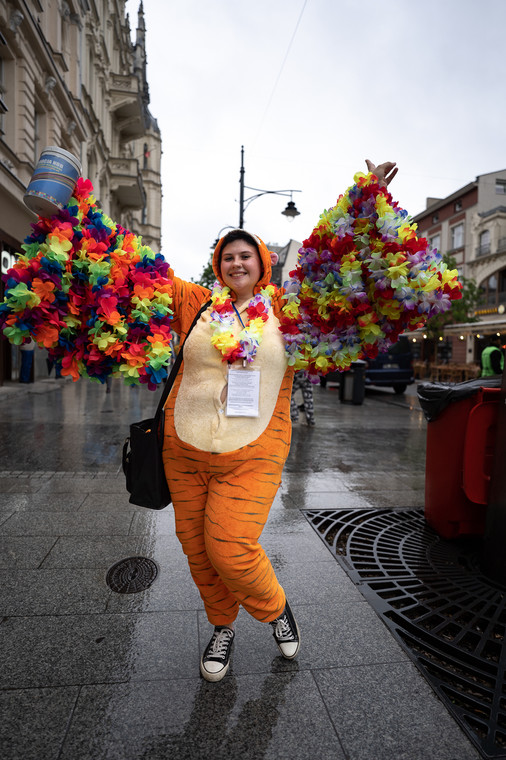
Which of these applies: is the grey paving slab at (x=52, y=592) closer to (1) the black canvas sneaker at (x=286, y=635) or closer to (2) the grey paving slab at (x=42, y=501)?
(1) the black canvas sneaker at (x=286, y=635)

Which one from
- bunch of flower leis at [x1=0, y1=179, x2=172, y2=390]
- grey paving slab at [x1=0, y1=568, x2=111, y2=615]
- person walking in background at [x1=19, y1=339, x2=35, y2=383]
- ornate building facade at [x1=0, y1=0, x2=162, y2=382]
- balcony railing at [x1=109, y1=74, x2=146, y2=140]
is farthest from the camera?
balcony railing at [x1=109, y1=74, x2=146, y2=140]

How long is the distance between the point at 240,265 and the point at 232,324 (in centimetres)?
27

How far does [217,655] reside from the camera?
2.05 metres

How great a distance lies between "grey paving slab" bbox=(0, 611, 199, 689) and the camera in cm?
199

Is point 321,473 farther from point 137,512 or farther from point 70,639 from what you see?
point 70,639

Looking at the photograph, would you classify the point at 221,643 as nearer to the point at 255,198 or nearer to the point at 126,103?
the point at 255,198

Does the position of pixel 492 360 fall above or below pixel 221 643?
above

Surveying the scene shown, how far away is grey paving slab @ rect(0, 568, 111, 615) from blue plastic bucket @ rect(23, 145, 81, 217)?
1.92 meters

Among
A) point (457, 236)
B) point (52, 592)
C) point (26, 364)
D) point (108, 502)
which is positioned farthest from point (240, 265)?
point (457, 236)

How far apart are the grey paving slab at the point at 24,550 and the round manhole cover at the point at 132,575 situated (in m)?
0.49

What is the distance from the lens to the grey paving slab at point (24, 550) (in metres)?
2.94

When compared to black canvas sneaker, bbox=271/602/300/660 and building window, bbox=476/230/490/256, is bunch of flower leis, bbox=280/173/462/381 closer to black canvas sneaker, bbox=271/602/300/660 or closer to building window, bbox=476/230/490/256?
black canvas sneaker, bbox=271/602/300/660

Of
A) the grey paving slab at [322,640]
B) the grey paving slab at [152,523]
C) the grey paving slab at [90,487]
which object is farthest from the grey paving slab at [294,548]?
the grey paving slab at [90,487]

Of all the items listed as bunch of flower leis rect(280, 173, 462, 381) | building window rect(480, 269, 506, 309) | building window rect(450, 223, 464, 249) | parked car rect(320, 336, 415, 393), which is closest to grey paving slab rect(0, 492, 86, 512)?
bunch of flower leis rect(280, 173, 462, 381)
